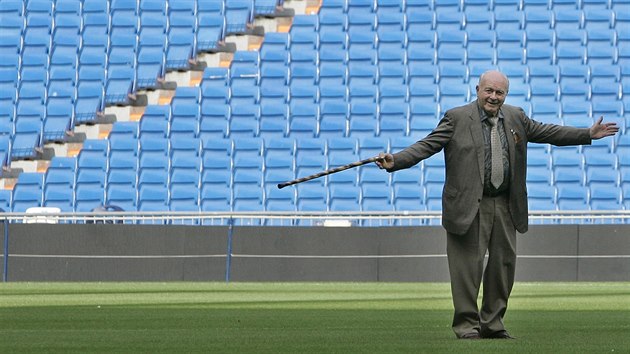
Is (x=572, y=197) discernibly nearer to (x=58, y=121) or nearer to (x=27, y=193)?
(x=27, y=193)

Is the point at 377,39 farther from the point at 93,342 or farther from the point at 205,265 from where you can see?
the point at 93,342

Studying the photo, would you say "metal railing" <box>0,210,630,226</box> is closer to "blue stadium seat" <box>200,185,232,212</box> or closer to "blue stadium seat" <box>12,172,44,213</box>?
"blue stadium seat" <box>200,185,232,212</box>

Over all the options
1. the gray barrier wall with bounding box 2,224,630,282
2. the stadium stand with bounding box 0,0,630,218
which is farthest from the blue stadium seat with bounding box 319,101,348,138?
the gray barrier wall with bounding box 2,224,630,282

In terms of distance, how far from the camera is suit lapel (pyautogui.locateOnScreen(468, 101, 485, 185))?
986 centimetres

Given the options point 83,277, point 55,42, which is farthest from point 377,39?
point 83,277

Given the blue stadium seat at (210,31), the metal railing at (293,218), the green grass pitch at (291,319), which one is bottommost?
the green grass pitch at (291,319)

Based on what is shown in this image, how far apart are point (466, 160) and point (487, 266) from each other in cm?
73

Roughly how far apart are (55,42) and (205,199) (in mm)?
6706

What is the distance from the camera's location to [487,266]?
1000cm

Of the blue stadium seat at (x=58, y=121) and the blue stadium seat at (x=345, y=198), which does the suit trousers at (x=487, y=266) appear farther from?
the blue stadium seat at (x=58, y=121)

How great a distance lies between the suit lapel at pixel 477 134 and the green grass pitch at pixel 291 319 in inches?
46.3

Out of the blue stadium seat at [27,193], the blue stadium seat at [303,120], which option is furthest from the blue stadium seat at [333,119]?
the blue stadium seat at [27,193]

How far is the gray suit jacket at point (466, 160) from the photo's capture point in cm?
985

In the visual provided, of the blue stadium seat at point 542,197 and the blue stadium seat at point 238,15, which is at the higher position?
the blue stadium seat at point 238,15
